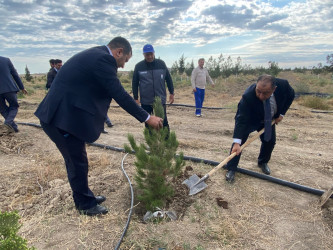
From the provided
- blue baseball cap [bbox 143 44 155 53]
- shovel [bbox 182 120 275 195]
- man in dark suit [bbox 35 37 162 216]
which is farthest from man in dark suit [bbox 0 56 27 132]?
shovel [bbox 182 120 275 195]

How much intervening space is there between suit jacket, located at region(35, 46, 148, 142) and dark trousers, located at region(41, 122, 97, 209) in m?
0.11

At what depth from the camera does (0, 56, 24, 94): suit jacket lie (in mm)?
5027

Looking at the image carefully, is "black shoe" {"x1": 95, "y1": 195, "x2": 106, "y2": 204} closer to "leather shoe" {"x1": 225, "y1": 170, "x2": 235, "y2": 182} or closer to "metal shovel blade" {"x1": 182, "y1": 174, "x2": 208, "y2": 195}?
"metal shovel blade" {"x1": 182, "y1": 174, "x2": 208, "y2": 195}

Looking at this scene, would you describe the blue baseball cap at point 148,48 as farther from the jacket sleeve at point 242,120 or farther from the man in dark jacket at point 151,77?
the jacket sleeve at point 242,120

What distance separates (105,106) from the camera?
2463mm

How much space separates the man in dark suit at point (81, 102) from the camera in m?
2.23

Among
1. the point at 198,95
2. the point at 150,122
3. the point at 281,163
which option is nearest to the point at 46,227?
the point at 150,122

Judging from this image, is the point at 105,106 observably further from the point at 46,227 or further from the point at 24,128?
the point at 24,128

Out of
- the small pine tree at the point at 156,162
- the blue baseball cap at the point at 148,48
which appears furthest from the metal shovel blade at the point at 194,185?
the blue baseball cap at the point at 148,48

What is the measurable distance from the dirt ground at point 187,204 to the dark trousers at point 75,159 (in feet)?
0.73

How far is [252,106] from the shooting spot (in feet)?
10.6

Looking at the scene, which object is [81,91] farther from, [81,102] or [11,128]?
[11,128]

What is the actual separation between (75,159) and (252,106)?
2.38 metres

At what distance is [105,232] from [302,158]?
3802mm
